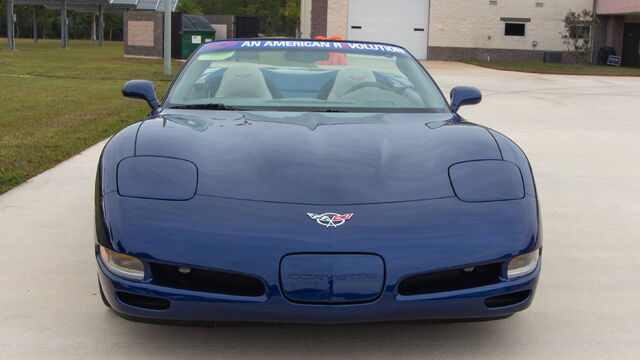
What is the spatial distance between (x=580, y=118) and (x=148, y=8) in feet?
96.7

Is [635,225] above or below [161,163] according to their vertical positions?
below

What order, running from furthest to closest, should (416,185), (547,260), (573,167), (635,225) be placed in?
1. (573,167)
2. (635,225)
3. (547,260)
4. (416,185)

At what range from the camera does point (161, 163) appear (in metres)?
3.24

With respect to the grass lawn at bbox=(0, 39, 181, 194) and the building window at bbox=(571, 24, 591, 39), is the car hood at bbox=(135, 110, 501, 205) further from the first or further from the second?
the building window at bbox=(571, 24, 591, 39)

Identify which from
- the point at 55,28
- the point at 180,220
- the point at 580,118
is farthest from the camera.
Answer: the point at 55,28

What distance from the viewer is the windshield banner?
4895 mm

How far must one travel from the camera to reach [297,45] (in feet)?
16.1

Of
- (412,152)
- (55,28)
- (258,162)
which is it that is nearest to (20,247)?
(258,162)

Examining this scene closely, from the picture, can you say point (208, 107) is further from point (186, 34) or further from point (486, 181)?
point (186, 34)

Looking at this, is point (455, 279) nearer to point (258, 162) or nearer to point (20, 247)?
point (258, 162)

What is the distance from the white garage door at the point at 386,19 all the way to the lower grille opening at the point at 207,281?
37.4m

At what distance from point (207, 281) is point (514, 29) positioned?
3987 cm

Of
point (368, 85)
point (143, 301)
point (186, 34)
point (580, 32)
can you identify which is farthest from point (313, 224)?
point (580, 32)

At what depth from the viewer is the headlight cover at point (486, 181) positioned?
3127mm
